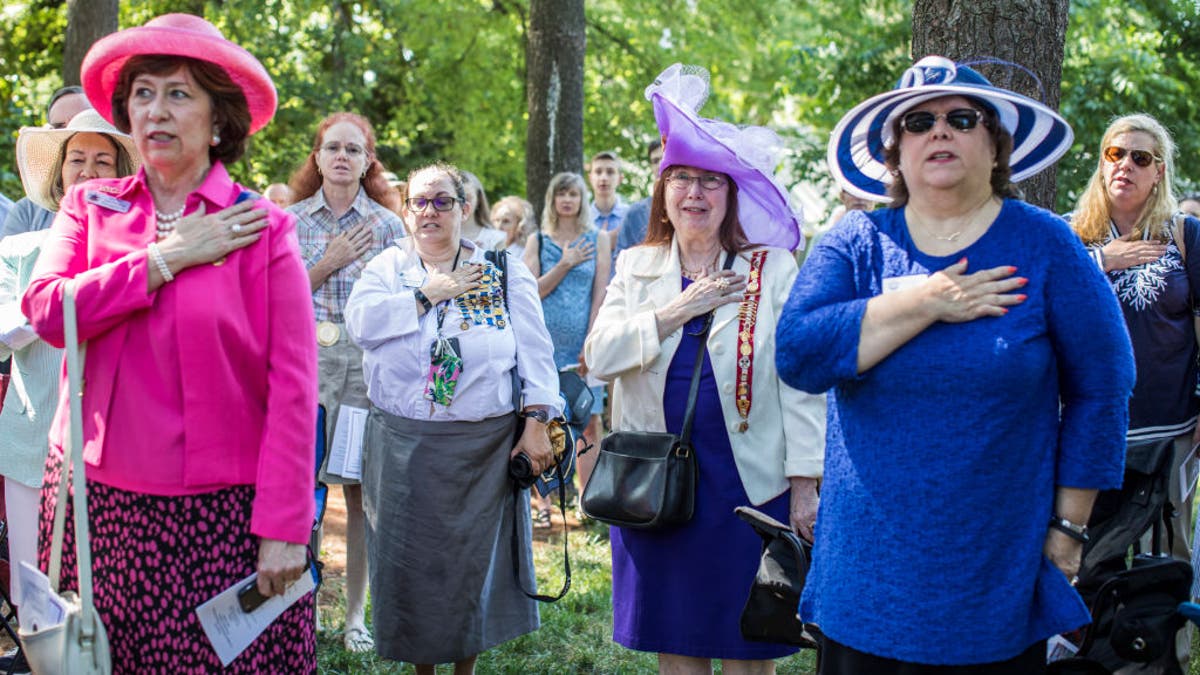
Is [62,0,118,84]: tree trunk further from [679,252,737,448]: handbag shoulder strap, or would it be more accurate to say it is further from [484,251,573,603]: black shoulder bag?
[679,252,737,448]: handbag shoulder strap

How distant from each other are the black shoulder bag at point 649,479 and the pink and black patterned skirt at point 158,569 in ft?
4.58

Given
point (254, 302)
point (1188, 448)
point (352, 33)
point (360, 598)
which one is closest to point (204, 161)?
point (254, 302)

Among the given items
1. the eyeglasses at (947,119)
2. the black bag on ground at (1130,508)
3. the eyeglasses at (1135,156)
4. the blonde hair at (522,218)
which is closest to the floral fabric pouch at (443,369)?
the eyeglasses at (947,119)

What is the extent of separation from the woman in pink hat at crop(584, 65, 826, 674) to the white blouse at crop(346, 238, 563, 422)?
1.59 feet

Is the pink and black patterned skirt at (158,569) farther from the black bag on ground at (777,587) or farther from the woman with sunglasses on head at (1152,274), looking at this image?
the woman with sunglasses on head at (1152,274)

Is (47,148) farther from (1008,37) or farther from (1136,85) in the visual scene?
(1136,85)

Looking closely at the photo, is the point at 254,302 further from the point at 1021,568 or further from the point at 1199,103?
the point at 1199,103

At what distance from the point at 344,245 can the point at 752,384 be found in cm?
238

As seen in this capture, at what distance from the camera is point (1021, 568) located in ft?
9.06

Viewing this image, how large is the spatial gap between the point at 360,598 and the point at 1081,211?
3788mm

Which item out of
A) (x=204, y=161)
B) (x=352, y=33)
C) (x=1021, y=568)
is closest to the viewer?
(x=1021, y=568)

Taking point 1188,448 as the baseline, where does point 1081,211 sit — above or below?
above

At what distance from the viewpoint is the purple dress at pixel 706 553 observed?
12.9 feet

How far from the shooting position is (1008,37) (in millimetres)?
4672
